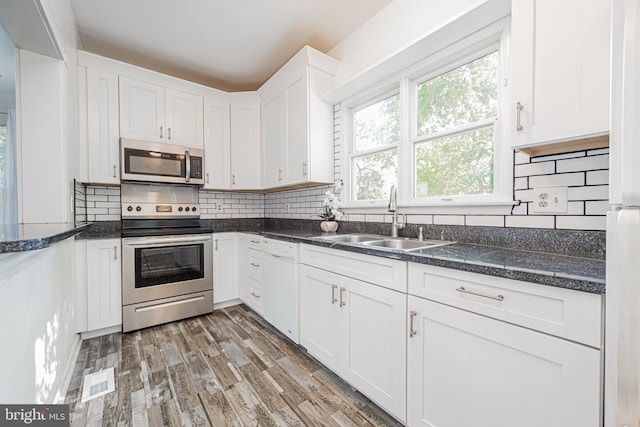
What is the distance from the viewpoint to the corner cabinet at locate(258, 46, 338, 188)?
246 centimetres

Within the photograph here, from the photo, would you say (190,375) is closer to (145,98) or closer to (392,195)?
(392,195)

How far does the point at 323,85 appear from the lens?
8.29ft

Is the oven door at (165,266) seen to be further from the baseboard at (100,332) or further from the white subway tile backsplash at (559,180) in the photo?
the white subway tile backsplash at (559,180)

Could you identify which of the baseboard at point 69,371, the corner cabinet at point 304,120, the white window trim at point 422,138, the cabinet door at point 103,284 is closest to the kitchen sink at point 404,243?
the white window trim at point 422,138

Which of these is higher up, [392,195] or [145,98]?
[145,98]

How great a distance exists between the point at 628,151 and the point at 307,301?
1.77m

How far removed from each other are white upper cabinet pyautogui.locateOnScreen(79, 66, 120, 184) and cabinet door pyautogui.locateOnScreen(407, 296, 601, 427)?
290 cm

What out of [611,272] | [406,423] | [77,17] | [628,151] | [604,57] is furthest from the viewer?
[77,17]

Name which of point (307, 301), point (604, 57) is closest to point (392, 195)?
point (307, 301)

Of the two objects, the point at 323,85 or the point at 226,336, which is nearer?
the point at 226,336

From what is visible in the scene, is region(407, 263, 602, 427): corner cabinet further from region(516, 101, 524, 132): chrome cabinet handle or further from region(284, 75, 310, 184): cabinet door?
region(284, 75, 310, 184): cabinet door

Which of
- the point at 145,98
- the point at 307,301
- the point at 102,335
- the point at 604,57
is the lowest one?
the point at 102,335

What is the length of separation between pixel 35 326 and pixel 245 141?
2545 mm

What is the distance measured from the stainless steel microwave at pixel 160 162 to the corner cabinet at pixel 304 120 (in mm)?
930
